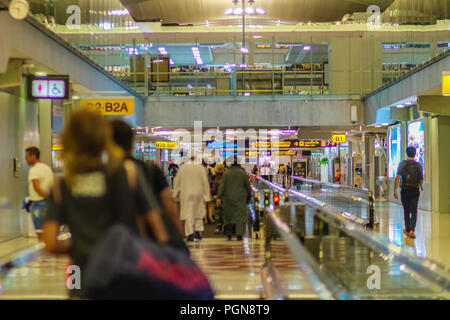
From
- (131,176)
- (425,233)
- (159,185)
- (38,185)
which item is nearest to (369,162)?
(425,233)

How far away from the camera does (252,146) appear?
4750cm

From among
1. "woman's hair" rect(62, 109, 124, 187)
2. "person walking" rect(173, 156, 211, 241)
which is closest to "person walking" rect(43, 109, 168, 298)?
"woman's hair" rect(62, 109, 124, 187)

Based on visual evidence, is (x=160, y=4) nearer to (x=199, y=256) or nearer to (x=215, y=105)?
(x=215, y=105)

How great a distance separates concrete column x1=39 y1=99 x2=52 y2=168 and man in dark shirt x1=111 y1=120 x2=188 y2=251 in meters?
11.7

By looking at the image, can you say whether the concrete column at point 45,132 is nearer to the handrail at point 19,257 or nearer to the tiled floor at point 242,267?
the handrail at point 19,257

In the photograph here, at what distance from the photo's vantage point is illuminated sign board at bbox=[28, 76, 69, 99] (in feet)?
43.5

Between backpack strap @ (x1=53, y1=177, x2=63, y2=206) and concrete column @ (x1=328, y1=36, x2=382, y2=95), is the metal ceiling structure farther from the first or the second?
backpack strap @ (x1=53, y1=177, x2=63, y2=206)

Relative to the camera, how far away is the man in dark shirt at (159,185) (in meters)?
3.76

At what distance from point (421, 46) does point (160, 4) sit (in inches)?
709

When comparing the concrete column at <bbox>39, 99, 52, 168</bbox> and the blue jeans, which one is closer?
the blue jeans

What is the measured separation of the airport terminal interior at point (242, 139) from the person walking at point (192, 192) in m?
0.03

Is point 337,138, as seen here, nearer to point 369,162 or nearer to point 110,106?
point 369,162

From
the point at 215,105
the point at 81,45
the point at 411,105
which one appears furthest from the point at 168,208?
the point at 215,105

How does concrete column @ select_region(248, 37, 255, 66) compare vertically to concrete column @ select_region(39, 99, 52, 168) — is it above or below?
above
